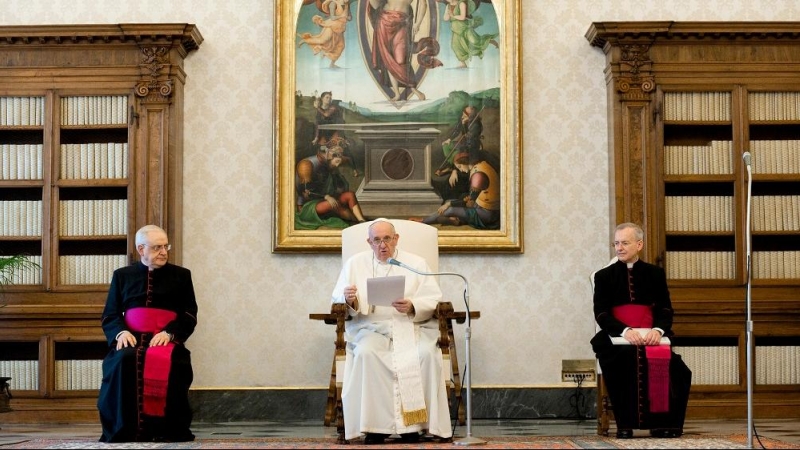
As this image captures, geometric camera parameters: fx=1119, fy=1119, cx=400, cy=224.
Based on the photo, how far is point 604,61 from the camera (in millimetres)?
8484

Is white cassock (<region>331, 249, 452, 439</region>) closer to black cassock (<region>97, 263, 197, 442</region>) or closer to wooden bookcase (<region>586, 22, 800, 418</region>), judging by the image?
black cassock (<region>97, 263, 197, 442</region>)

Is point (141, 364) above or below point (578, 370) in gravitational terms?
above

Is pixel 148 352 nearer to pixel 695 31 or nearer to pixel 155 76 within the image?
pixel 155 76

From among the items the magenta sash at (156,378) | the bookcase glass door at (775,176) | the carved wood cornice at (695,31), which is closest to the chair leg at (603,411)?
the bookcase glass door at (775,176)

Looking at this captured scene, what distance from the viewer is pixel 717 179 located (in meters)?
8.18

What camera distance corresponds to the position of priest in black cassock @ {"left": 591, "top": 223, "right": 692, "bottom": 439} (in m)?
6.47

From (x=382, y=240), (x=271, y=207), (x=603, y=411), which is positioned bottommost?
(x=603, y=411)

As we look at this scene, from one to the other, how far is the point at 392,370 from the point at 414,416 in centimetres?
30

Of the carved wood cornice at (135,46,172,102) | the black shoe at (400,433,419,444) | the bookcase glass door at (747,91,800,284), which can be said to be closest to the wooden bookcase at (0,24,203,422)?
the carved wood cornice at (135,46,172,102)

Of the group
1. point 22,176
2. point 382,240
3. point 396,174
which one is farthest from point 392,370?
point 22,176

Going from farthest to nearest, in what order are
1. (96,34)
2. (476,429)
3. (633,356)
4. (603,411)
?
(96,34) → (476,429) → (603,411) → (633,356)

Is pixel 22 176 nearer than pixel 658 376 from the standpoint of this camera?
No

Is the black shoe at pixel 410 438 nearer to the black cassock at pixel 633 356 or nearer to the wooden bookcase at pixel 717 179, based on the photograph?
the black cassock at pixel 633 356

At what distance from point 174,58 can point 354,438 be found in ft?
11.1
